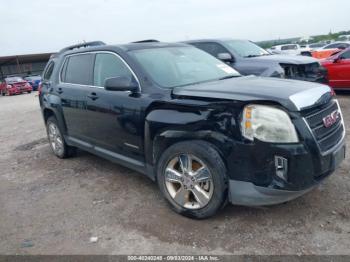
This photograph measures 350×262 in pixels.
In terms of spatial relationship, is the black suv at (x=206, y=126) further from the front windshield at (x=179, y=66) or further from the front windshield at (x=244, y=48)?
the front windshield at (x=244, y=48)

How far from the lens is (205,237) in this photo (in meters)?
3.15

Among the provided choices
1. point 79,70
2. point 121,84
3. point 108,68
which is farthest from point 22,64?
point 121,84

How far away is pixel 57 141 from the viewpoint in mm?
5977

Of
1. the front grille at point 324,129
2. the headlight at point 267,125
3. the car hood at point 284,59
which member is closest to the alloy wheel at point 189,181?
the headlight at point 267,125

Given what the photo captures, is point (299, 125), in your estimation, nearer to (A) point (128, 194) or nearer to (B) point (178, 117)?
(B) point (178, 117)

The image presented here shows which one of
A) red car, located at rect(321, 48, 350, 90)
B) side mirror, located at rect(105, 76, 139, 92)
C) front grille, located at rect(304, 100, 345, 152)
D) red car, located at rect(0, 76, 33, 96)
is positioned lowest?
red car, located at rect(0, 76, 33, 96)

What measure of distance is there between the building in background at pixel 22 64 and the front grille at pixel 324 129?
124ft

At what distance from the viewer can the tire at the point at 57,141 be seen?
579 centimetres

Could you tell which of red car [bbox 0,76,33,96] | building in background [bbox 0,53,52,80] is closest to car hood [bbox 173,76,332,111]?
red car [bbox 0,76,33,96]

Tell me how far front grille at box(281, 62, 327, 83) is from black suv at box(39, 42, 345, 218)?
378 cm

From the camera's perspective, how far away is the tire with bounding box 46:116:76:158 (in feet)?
19.0

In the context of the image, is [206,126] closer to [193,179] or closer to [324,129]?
[193,179]

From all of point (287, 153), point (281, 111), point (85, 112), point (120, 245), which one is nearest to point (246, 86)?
point (281, 111)

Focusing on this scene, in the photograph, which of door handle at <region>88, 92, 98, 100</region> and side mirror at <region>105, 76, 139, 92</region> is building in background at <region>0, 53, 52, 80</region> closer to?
door handle at <region>88, 92, 98, 100</region>
